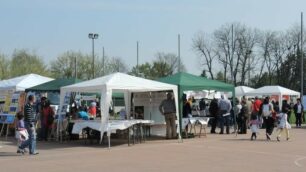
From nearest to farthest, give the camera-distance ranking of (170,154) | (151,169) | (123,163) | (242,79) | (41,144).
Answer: (151,169) < (123,163) < (170,154) < (41,144) < (242,79)

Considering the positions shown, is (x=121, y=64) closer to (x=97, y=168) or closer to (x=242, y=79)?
(x=242, y=79)

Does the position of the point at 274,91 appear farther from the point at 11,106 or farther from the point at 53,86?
the point at 11,106

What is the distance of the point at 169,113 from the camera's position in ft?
67.4

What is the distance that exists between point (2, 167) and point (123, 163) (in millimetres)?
2942

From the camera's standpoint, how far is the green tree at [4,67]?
64562mm

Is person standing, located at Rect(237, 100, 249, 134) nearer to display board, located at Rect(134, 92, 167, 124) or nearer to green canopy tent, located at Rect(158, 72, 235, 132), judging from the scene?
green canopy tent, located at Rect(158, 72, 235, 132)

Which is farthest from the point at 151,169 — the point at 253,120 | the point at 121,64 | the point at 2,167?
the point at 121,64

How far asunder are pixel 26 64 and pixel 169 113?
50.8m

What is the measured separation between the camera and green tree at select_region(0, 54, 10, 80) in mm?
64562

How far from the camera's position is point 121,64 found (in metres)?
96.1

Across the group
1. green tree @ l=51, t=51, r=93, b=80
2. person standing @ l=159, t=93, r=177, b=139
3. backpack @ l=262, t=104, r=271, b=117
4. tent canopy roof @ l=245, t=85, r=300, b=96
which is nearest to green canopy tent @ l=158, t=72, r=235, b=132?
person standing @ l=159, t=93, r=177, b=139

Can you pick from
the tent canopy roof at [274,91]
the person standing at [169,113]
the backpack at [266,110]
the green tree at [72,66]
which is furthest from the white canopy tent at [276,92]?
the green tree at [72,66]

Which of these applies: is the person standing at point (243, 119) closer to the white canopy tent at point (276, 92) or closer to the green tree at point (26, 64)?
the white canopy tent at point (276, 92)

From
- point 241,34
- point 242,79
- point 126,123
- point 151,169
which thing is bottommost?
point 151,169
